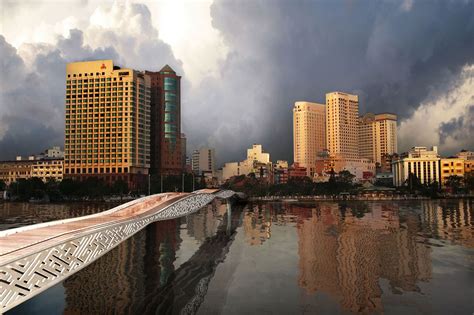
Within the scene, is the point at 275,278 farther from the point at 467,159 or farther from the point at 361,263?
the point at 467,159

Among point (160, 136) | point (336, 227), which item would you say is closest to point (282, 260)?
point (336, 227)

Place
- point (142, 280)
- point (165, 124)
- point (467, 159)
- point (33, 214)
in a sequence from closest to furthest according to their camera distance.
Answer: point (142, 280)
point (33, 214)
point (165, 124)
point (467, 159)

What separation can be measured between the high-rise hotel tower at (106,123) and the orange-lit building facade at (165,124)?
1006 centimetres

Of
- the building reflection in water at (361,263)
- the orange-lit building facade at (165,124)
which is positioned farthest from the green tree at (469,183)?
the building reflection in water at (361,263)

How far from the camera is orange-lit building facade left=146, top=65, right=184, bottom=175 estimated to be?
533ft

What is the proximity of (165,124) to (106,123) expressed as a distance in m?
24.7

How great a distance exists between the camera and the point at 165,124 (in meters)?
164

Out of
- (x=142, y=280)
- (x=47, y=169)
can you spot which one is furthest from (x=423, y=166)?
(x=142, y=280)

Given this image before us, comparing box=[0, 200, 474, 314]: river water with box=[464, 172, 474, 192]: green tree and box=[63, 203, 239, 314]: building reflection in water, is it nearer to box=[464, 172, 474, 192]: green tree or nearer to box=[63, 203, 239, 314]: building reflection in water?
box=[63, 203, 239, 314]: building reflection in water

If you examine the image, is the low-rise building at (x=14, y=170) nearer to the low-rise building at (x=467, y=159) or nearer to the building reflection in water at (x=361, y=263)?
the building reflection in water at (x=361, y=263)

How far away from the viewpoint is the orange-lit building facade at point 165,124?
162 metres

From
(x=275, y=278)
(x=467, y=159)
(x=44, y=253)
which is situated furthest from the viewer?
(x=467, y=159)

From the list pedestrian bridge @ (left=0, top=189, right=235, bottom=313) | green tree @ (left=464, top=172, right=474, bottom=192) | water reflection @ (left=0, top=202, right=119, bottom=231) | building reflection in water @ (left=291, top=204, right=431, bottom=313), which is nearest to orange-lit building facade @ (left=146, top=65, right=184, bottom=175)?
water reflection @ (left=0, top=202, right=119, bottom=231)

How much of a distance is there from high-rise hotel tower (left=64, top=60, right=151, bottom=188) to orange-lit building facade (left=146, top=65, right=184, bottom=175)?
33.0 ft
